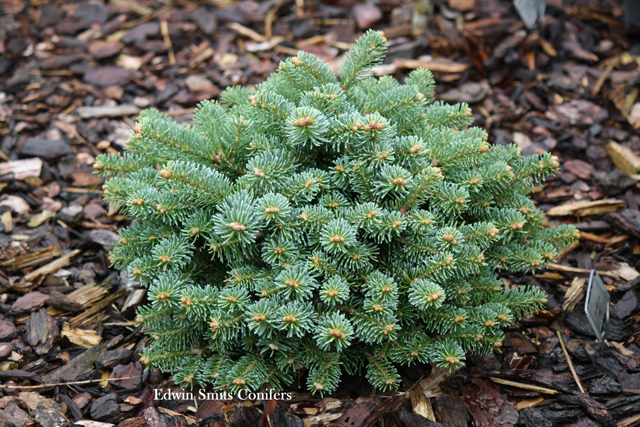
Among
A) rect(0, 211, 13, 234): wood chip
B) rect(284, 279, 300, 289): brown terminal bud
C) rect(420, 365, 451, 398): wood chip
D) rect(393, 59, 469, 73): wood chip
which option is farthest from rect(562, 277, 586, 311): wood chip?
rect(0, 211, 13, 234): wood chip

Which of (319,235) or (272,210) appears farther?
(319,235)

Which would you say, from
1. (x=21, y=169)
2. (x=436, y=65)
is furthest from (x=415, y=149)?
(x=21, y=169)

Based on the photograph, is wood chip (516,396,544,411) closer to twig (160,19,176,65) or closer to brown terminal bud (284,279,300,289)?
brown terminal bud (284,279,300,289)

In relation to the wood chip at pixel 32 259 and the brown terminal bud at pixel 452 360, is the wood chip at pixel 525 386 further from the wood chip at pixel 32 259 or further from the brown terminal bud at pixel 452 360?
the wood chip at pixel 32 259

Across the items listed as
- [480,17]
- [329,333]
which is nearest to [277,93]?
[329,333]

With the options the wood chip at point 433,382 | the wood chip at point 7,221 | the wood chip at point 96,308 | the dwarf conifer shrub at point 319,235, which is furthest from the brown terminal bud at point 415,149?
the wood chip at point 7,221

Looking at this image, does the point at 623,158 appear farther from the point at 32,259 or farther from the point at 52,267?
the point at 32,259
